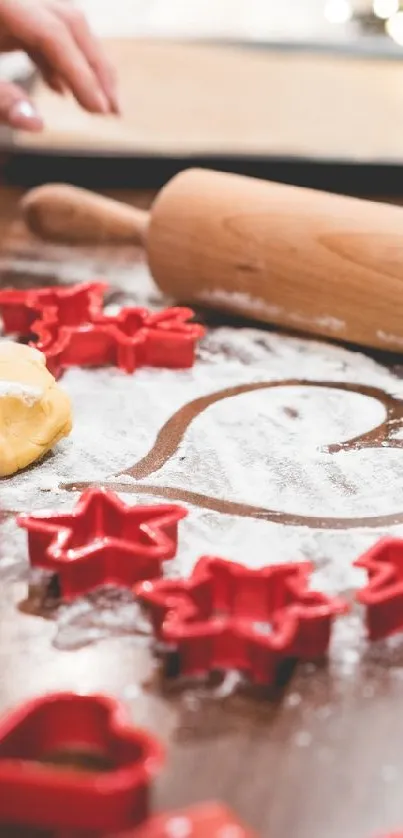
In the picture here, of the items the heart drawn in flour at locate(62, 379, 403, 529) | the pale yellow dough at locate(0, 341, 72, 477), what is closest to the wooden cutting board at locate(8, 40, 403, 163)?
the heart drawn in flour at locate(62, 379, 403, 529)

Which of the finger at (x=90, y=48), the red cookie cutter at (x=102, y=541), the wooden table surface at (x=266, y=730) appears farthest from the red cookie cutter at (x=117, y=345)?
the finger at (x=90, y=48)

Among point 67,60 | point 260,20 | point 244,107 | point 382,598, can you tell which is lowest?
point 244,107

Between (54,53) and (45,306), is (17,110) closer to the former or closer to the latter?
(54,53)

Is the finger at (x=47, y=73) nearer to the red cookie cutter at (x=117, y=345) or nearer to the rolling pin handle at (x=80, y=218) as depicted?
the rolling pin handle at (x=80, y=218)

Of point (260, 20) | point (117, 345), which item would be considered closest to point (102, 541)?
point (117, 345)

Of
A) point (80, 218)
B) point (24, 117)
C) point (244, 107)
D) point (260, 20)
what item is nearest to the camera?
point (24, 117)

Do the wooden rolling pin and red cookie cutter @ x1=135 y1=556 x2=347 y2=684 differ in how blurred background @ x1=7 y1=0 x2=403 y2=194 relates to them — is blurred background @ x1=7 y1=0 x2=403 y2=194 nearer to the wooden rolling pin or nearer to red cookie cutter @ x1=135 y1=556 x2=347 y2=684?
the wooden rolling pin
